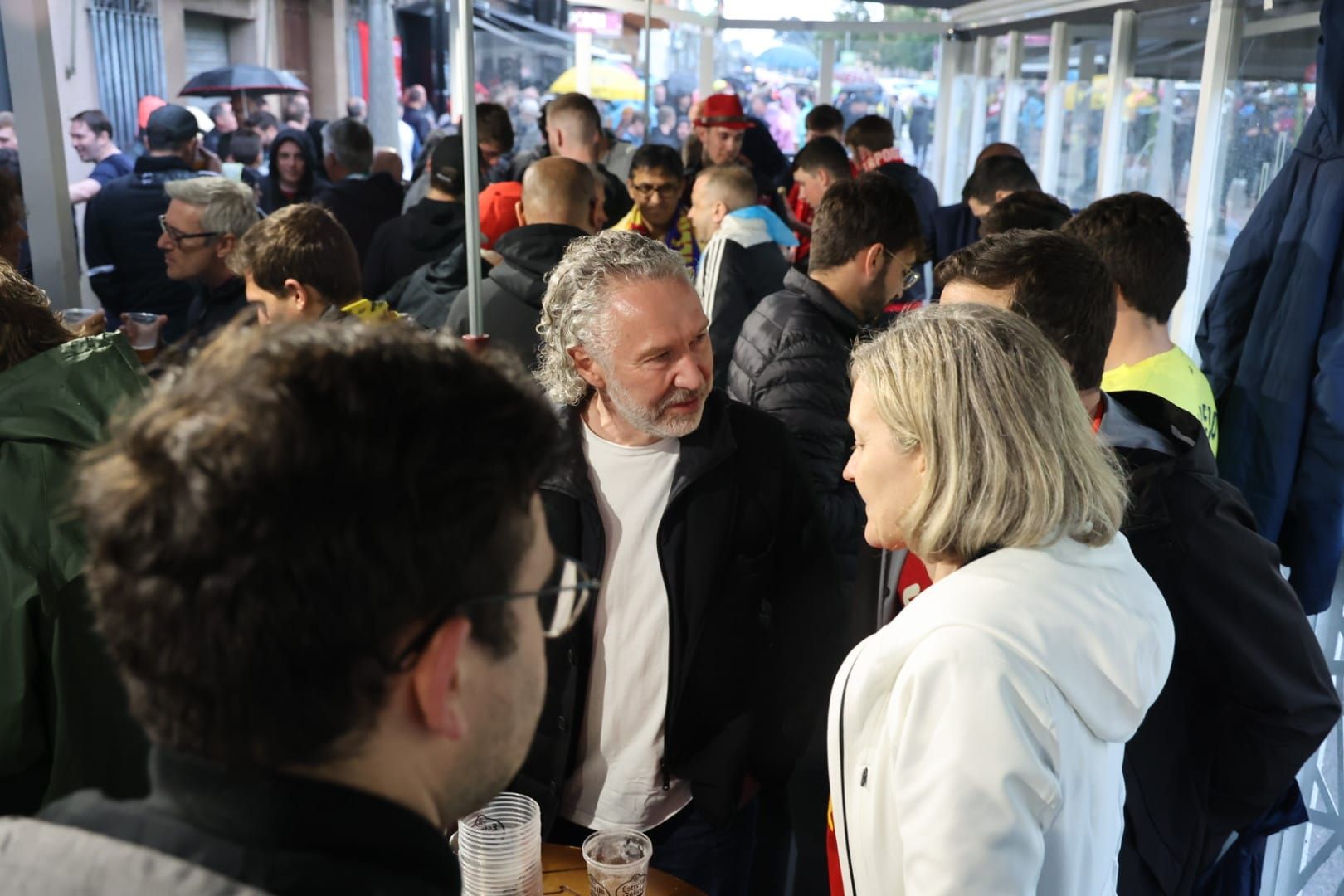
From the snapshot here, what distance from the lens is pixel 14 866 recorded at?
752mm

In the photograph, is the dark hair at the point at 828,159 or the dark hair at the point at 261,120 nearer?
the dark hair at the point at 828,159

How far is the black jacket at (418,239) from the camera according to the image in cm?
464

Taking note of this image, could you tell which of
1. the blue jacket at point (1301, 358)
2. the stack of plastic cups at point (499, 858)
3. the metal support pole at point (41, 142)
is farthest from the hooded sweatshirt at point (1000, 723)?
the metal support pole at point (41, 142)

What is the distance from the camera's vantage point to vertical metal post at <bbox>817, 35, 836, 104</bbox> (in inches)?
454

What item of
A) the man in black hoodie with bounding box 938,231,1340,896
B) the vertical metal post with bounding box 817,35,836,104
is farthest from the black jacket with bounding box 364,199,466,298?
the vertical metal post with bounding box 817,35,836,104

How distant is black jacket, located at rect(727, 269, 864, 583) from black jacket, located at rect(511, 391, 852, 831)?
58 centimetres

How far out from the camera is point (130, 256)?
4.08m

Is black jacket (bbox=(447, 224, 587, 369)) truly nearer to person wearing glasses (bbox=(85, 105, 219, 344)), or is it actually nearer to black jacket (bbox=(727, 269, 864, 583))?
black jacket (bbox=(727, 269, 864, 583))

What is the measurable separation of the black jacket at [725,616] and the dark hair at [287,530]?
1.16 m

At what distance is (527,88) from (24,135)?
931cm

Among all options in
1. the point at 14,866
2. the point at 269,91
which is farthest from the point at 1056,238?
the point at 269,91

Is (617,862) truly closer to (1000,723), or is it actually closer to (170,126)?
(1000,723)

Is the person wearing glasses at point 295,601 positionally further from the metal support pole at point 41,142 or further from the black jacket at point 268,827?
the metal support pole at point 41,142

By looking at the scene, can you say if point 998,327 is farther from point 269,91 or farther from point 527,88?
point 527,88
